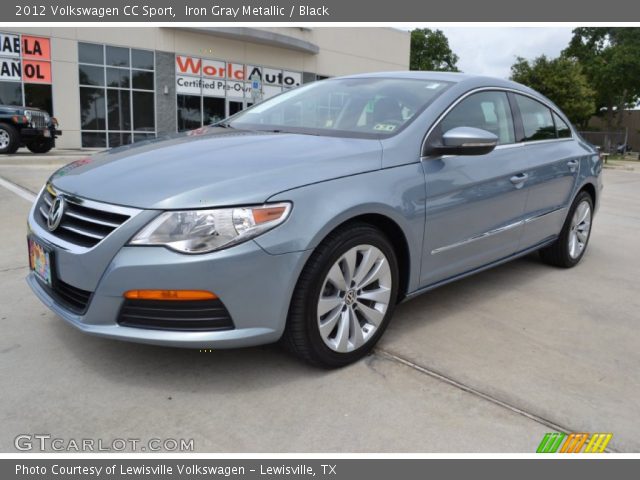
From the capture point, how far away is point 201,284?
2354 mm

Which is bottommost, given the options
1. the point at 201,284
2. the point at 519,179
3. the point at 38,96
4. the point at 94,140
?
the point at 94,140

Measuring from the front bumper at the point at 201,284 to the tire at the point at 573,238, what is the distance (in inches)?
120

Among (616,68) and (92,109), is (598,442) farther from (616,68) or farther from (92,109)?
(616,68)

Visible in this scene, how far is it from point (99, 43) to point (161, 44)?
2.32 meters

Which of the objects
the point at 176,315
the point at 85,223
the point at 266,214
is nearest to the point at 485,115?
the point at 266,214

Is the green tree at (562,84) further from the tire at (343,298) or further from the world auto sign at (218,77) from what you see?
the tire at (343,298)

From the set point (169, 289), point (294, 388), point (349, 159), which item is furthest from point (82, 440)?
point (349, 159)

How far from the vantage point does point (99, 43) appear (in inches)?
763

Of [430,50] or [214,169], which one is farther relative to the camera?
[430,50]

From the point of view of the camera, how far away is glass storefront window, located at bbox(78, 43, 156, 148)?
63.8ft

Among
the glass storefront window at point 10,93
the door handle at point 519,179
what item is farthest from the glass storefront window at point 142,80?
the door handle at point 519,179

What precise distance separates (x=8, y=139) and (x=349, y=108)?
532 inches

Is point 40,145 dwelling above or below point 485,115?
→ below
